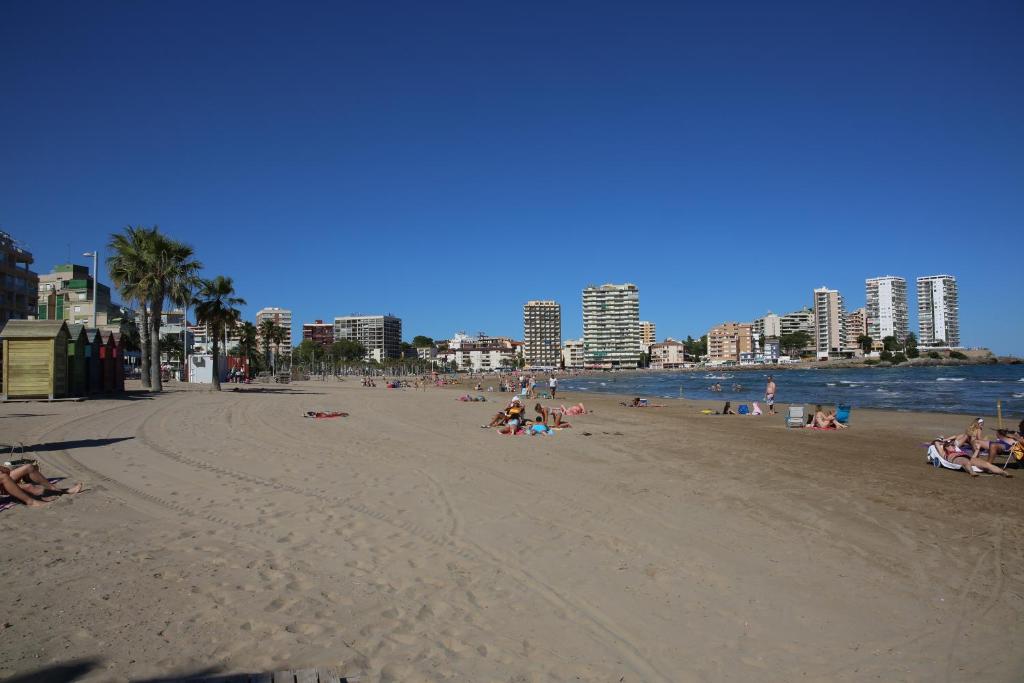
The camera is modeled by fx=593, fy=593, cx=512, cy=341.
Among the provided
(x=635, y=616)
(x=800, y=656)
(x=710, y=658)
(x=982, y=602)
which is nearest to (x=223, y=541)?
(x=635, y=616)

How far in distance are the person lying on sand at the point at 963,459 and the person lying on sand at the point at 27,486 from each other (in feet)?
47.1

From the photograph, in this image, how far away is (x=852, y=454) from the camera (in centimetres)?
1362

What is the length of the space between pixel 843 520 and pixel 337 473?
23.8 feet

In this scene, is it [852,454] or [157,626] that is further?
[852,454]

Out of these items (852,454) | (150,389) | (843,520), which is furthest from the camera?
(150,389)

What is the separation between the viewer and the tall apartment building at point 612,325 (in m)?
183

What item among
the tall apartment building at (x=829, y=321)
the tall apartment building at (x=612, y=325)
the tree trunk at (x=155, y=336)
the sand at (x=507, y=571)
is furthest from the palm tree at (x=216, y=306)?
the tall apartment building at (x=829, y=321)

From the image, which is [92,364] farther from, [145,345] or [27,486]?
[27,486]

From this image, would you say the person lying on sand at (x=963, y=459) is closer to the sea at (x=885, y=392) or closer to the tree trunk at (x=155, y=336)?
the sea at (x=885, y=392)

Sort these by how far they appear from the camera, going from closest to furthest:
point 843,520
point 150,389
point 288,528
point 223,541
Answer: point 223,541 < point 288,528 < point 843,520 < point 150,389

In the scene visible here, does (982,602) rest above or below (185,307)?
below

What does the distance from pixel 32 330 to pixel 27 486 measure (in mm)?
18528

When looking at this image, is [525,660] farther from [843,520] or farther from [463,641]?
Result: [843,520]

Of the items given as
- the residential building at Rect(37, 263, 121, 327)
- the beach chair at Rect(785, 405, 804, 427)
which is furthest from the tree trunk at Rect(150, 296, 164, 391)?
the residential building at Rect(37, 263, 121, 327)
